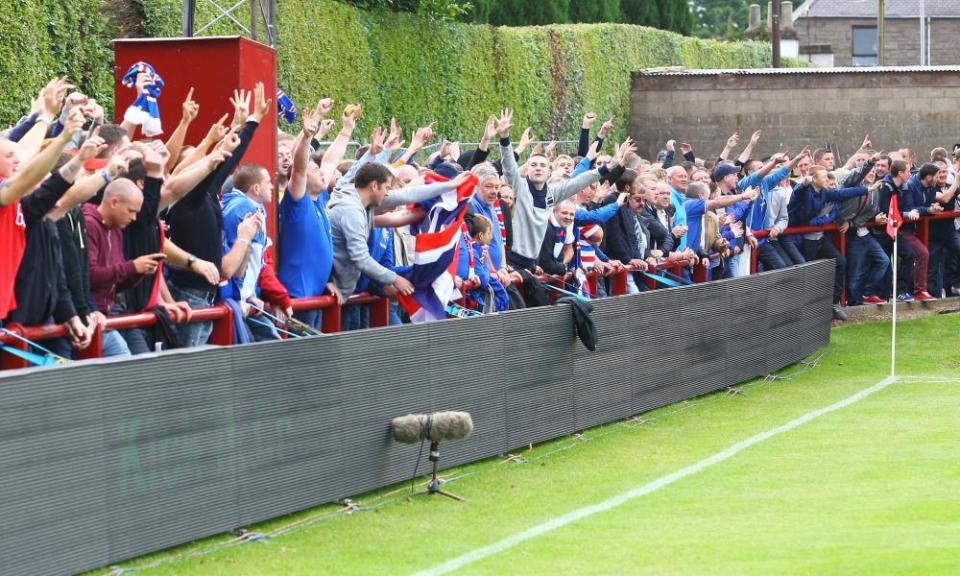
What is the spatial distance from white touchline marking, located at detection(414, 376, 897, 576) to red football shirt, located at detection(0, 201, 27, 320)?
Result: 2736 millimetres

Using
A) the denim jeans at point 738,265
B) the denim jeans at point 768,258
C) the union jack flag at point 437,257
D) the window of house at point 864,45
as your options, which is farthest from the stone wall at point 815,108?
the window of house at point 864,45

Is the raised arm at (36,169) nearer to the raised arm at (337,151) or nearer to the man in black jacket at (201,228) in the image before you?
the man in black jacket at (201,228)

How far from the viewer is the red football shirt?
9703mm

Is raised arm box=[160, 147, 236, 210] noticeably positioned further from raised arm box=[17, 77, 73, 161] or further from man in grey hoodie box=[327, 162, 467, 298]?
man in grey hoodie box=[327, 162, 467, 298]

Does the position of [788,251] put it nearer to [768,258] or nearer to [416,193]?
[768,258]

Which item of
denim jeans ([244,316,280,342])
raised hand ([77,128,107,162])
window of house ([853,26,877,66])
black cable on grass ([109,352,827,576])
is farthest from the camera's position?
window of house ([853,26,877,66])

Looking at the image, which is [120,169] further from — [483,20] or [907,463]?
[483,20]

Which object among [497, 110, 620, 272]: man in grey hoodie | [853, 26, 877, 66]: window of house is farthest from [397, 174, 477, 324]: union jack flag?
[853, 26, 877, 66]: window of house

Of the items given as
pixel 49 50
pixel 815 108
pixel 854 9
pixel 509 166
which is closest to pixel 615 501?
pixel 509 166

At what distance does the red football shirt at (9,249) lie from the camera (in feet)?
31.8

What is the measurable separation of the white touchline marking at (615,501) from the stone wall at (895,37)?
247 feet

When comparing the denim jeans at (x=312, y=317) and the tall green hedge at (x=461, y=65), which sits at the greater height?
the tall green hedge at (x=461, y=65)

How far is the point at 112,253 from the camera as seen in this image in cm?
1090

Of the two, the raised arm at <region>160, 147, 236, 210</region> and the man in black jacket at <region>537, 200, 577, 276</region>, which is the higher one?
the raised arm at <region>160, 147, 236, 210</region>
